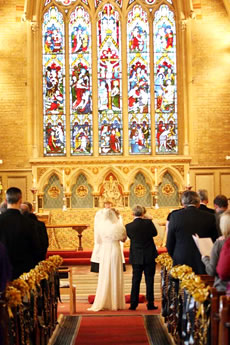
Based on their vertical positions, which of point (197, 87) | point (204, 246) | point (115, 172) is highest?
point (197, 87)

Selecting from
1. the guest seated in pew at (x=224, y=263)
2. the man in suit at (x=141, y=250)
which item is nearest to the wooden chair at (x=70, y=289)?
the man in suit at (x=141, y=250)

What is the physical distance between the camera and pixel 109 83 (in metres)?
17.6

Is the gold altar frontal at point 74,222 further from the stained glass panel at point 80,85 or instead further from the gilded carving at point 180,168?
the stained glass panel at point 80,85

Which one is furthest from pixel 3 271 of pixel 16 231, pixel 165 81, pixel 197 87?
pixel 165 81

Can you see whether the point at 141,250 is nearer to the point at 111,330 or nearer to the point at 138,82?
the point at 111,330

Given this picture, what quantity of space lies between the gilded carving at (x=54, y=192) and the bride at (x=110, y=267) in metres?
6.52

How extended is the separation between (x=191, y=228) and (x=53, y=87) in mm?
11147

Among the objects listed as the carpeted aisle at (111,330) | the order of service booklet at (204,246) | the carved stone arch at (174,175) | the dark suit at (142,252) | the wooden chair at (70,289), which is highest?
the carved stone arch at (174,175)

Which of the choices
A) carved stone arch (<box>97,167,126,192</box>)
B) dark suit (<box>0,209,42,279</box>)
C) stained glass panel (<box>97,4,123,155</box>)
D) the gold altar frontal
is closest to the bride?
dark suit (<box>0,209,42,279</box>)

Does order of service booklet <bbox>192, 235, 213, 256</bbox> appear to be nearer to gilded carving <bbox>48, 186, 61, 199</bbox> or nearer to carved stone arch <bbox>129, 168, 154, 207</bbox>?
carved stone arch <bbox>129, 168, 154, 207</bbox>

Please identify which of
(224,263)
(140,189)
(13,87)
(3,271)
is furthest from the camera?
(13,87)

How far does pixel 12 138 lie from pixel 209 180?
514 centimetres

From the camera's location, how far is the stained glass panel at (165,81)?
1745cm

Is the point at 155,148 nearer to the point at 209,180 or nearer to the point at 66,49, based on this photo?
the point at 209,180
